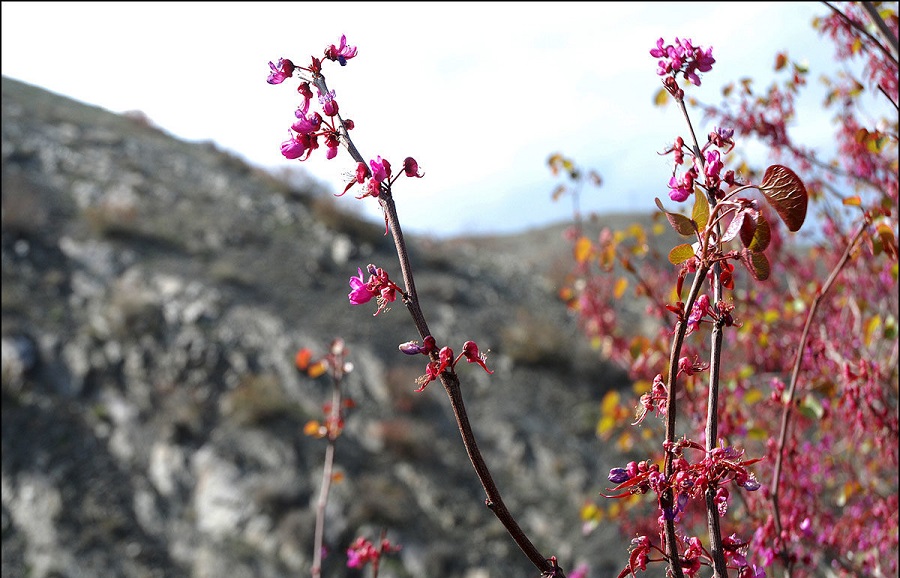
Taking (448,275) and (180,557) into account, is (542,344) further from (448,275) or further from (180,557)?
(180,557)

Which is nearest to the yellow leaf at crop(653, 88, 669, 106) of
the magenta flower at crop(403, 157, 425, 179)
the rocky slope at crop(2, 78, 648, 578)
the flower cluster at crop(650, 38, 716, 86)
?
the flower cluster at crop(650, 38, 716, 86)

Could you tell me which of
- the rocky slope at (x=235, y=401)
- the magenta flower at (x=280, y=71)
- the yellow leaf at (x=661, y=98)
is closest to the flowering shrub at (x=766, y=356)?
the yellow leaf at (x=661, y=98)

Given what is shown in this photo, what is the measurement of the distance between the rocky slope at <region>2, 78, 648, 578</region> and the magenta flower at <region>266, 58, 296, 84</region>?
5.36 metres

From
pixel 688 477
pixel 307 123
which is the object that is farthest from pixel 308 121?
pixel 688 477

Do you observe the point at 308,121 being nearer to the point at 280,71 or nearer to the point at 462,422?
the point at 280,71

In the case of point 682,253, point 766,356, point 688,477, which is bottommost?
point 688,477

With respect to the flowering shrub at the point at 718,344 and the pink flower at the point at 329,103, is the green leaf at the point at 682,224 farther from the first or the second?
the pink flower at the point at 329,103

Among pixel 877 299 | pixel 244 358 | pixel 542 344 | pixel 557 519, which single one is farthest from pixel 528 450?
pixel 877 299

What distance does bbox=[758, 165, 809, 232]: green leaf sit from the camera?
75cm

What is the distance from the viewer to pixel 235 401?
6895 mm

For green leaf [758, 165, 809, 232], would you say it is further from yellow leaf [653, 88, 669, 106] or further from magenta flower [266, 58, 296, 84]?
yellow leaf [653, 88, 669, 106]

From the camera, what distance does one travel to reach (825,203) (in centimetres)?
390

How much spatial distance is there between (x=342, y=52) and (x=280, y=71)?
0.29 ft

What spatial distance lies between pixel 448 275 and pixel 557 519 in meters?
5.66
